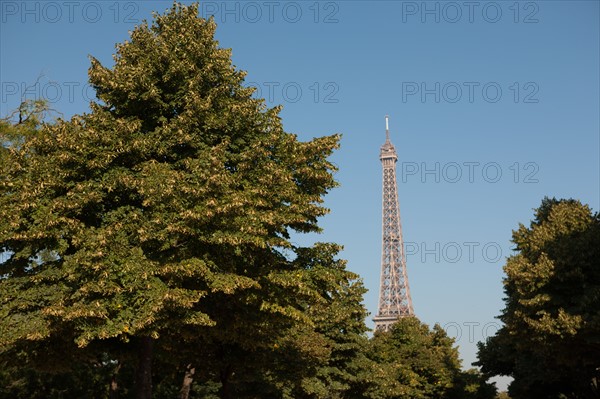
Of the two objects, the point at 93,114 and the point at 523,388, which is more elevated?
the point at 93,114

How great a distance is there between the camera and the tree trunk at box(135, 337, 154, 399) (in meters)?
20.7

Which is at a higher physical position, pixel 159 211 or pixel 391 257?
pixel 391 257

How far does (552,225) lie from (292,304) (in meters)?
20.8

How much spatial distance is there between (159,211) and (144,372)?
592cm

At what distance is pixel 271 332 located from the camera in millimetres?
24078

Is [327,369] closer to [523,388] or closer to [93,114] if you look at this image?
[523,388]

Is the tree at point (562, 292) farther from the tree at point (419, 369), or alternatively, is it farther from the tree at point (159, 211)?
the tree at point (419, 369)

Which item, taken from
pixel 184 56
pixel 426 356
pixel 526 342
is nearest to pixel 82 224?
pixel 184 56

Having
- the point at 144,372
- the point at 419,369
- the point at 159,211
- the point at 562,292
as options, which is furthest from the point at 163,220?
the point at 419,369

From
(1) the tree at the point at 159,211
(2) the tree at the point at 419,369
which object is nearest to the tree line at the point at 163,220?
(1) the tree at the point at 159,211

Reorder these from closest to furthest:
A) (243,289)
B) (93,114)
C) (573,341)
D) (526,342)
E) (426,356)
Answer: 1. (243,289)
2. (93,114)
3. (573,341)
4. (526,342)
5. (426,356)

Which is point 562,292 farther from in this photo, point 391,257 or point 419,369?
point 391,257

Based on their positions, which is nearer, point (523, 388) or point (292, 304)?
point (292, 304)

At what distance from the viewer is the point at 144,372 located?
69.1 feet
